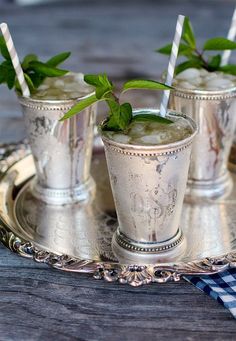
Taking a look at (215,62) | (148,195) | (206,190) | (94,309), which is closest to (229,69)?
(215,62)

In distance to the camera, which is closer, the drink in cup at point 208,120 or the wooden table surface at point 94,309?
the wooden table surface at point 94,309

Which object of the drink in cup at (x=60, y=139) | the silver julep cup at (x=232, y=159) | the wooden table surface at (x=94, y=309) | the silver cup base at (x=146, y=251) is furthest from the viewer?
the silver julep cup at (x=232, y=159)

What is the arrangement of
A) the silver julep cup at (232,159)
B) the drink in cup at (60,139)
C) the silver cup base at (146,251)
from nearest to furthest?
1. the silver cup base at (146,251)
2. the drink in cup at (60,139)
3. the silver julep cup at (232,159)

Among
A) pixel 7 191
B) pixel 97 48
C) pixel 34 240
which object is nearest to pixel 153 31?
pixel 97 48

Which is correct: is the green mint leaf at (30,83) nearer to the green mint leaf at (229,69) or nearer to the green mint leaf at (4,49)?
the green mint leaf at (4,49)

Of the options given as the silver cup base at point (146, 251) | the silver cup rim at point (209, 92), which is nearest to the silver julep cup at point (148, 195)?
the silver cup base at point (146, 251)

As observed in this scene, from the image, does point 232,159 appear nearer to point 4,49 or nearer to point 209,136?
point 209,136

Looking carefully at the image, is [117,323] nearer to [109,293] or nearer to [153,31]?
[109,293]

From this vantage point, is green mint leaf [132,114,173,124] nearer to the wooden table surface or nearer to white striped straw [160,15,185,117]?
white striped straw [160,15,185,117]
